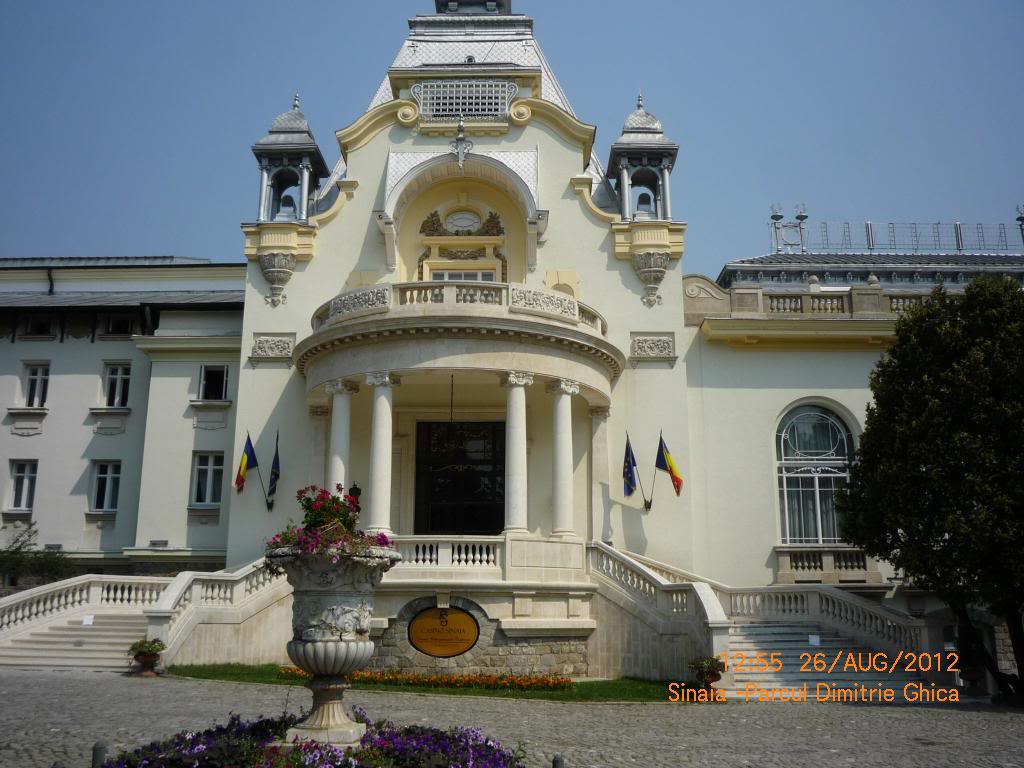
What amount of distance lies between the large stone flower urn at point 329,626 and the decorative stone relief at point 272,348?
18854 mm

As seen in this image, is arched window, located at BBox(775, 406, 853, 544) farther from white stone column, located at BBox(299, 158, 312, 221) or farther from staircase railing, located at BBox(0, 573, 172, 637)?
staircase railing, located at BBox(0, 573, 172, 637)

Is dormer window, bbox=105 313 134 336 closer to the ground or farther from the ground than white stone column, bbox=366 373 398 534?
farther from the ground

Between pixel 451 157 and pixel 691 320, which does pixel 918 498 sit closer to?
pixel 691 320

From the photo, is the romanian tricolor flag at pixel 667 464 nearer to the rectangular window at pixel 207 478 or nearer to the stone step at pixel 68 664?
the rectangular window at pixel 207 478

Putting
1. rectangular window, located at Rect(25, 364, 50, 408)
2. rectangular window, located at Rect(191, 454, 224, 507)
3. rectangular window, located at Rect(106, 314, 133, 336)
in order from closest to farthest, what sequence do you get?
rectangular window, located at Rect(191, 454, 224, 507)
rectangular window, located at Rect(25, 364, 50, 408)
rectangular window, located at Rect(106, 314, 133, 336)

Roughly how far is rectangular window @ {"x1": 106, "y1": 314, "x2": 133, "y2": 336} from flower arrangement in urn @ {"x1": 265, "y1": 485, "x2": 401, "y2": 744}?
24.7m

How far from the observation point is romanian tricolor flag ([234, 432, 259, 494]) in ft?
88.0

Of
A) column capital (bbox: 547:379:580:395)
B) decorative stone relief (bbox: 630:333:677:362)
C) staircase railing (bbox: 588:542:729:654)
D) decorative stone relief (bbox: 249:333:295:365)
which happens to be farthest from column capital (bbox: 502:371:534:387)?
decorative stone relief (bbox: 249:333:295:365)

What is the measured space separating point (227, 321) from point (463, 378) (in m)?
9.75

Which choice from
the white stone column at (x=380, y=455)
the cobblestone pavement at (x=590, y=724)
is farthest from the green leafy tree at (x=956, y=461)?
the white stone column at (x=380, y=455)

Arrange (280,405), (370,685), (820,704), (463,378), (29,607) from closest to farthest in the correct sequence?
(820,704) < (370,685) < (29,607) < (463,378) < (280,405)

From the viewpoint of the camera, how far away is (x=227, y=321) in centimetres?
3066

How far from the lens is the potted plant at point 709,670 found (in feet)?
61.0

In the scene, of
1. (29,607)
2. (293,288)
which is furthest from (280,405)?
(29,607)
